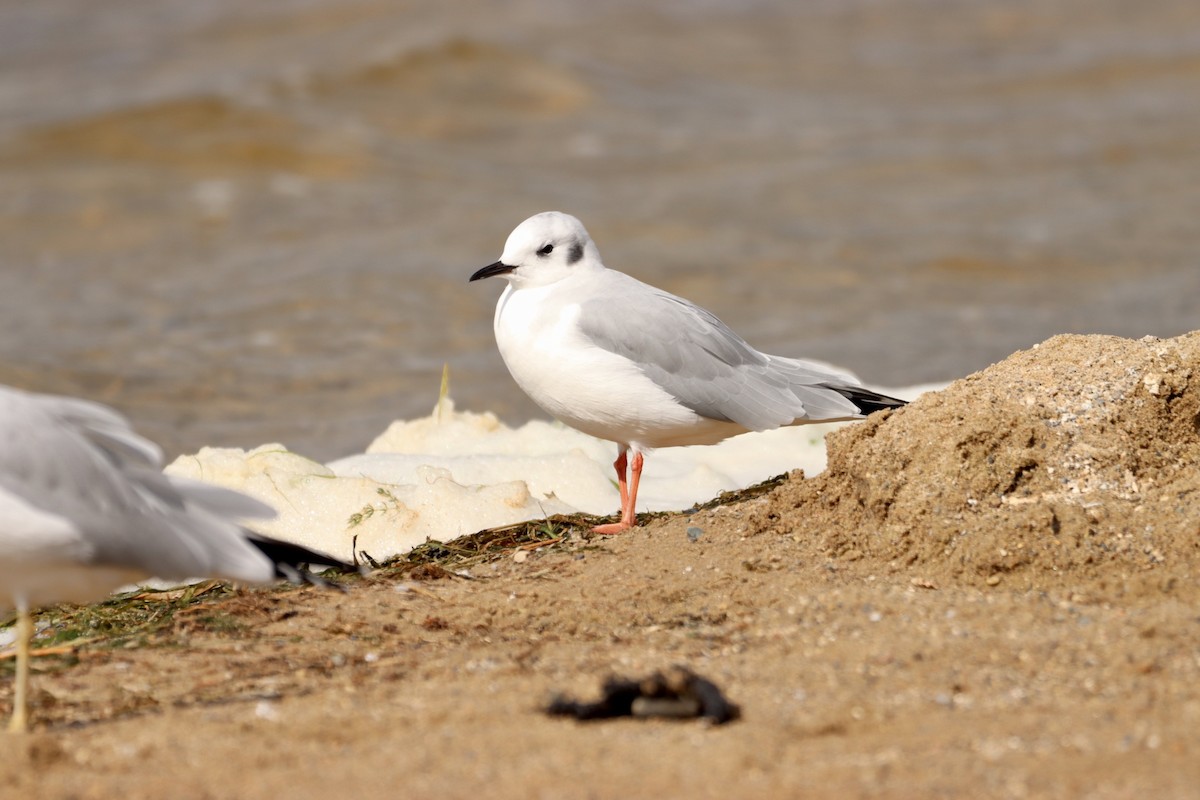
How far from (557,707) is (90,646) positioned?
1.73 meters

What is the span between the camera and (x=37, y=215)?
48.9 ft

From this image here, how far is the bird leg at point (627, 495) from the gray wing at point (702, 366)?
33 cm

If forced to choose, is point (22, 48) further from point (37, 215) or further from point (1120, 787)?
point (1120, 787)

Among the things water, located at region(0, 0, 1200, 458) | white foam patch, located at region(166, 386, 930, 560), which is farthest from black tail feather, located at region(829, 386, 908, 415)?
water, located at region(0, 0, 1200, 458)

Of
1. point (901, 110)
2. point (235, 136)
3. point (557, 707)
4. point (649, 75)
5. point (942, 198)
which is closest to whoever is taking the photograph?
point (557, 707)

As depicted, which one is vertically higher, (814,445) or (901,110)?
(901,110)

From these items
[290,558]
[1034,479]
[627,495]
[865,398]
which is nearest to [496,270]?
[627,495]

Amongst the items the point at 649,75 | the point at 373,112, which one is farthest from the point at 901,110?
the point at 373,112

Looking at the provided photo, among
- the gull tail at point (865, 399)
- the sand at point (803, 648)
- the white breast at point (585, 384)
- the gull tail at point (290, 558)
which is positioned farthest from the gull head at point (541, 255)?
the gull tail at point (290, 558)

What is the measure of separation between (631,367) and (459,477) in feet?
3.73

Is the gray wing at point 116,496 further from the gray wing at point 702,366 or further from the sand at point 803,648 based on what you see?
the gray wing at point 702,366

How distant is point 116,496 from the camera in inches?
146

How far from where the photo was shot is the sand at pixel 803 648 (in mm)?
3059

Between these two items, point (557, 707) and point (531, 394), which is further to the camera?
point (531, 394)
